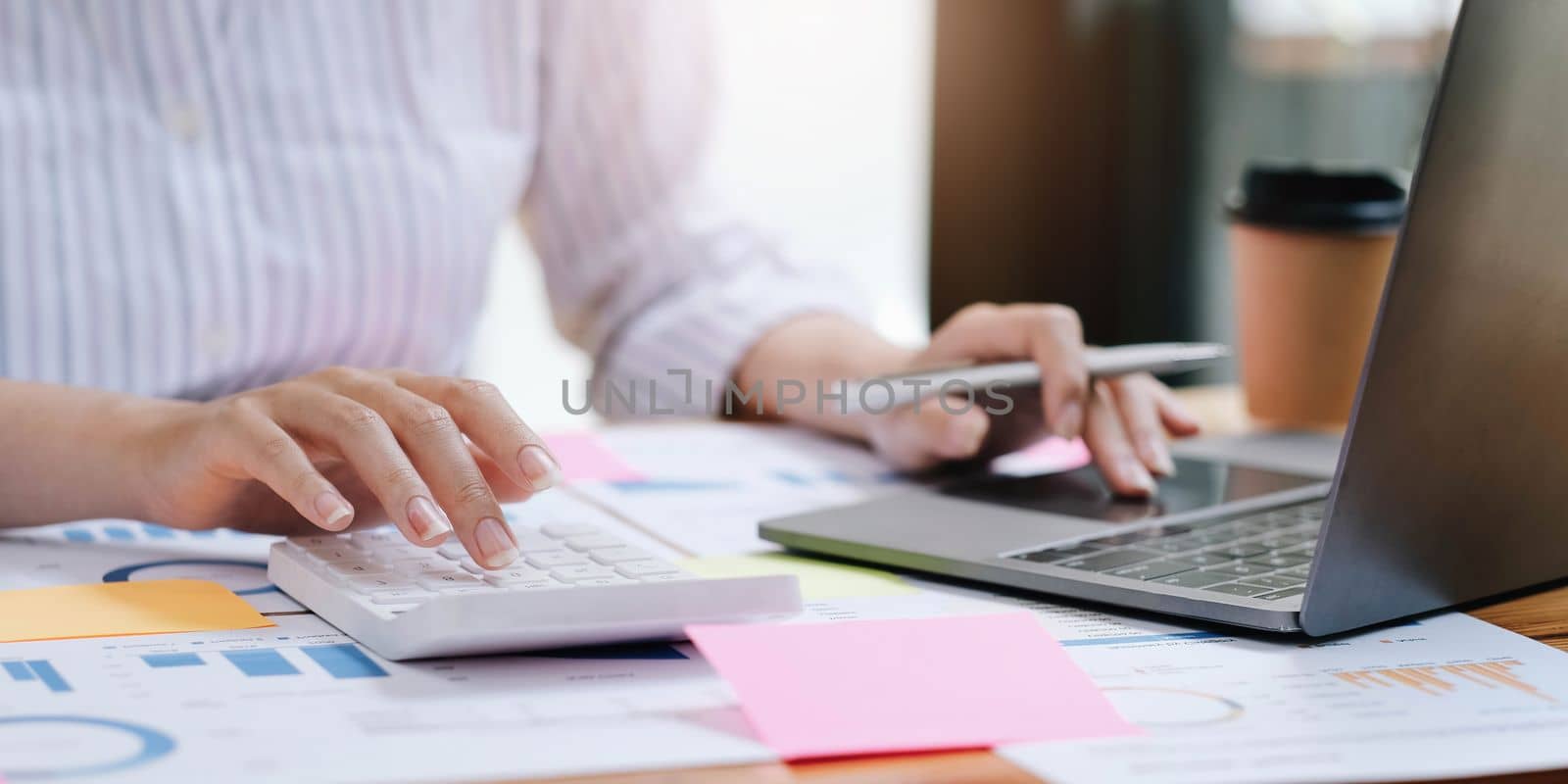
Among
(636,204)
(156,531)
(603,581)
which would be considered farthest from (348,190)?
(603,581)

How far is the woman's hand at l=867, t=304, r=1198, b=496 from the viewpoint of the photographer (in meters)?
0.77

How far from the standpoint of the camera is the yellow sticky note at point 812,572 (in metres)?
0.57

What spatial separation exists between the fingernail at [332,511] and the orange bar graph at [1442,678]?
13.3 inches

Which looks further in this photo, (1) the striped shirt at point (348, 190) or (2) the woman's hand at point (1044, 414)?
(1) the striped shirt at point (348, 190)

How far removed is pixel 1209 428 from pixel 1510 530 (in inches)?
17.7

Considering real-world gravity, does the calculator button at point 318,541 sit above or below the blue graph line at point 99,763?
above

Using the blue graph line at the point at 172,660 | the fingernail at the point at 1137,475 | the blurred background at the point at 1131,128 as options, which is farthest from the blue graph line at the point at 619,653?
the blurred background at the point at 1131,128

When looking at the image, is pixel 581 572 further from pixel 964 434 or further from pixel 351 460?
pixel 964 434

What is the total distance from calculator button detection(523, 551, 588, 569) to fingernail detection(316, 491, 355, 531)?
2.6 inches

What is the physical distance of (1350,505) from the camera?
0.47 m

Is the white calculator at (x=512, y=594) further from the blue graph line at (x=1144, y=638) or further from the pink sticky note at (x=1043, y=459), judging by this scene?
the pink sticky note at (x=1043, y=459)

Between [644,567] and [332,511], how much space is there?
0.12 m

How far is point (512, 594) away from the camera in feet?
1.48

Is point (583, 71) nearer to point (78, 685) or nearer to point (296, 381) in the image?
point (296, 381)
